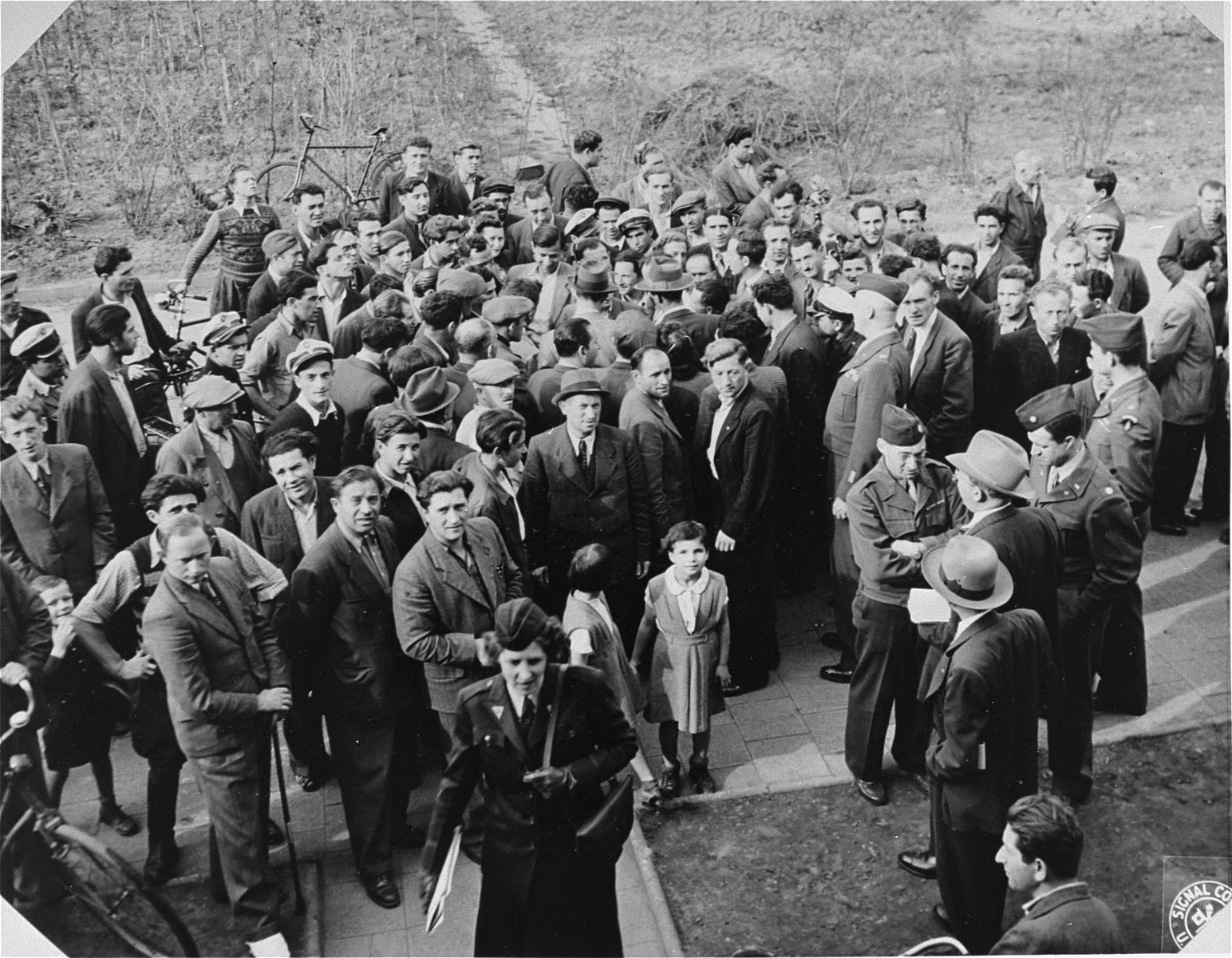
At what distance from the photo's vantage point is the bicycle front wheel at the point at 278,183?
8.66 m

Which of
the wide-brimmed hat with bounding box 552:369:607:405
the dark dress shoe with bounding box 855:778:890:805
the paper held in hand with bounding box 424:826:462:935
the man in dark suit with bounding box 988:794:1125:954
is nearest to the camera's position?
the man in dark suit with bounding box 988:794:1125:954

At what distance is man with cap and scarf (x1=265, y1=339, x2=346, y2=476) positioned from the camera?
568 centimetres

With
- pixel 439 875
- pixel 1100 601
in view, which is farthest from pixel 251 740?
pixel 1100 601

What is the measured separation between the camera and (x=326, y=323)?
23.1ft

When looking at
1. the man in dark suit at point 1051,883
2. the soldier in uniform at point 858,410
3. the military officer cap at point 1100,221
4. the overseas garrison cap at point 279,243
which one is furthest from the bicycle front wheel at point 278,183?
the man in dark suit at point 1051,883

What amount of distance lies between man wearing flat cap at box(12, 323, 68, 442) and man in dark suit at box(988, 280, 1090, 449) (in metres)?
5.01

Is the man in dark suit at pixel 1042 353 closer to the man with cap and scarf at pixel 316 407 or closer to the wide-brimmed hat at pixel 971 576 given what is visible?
the wide-brimmed hat at pixel 971 576

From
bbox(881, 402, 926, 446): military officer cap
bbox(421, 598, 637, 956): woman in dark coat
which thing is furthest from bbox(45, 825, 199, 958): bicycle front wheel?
bbox(881, 402, 926, 446): military officer cap

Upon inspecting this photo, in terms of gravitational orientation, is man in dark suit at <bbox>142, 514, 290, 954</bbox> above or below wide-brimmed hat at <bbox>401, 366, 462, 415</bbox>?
below

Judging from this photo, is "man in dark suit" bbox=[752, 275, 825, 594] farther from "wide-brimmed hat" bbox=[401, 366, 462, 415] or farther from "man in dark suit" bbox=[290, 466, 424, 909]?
"man in dark suit" bbox=[290, 466, 424, 909]

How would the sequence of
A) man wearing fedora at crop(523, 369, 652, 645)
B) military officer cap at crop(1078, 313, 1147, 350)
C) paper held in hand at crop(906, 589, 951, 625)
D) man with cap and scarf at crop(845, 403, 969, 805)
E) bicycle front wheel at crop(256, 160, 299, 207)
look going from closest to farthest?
1. paper held in hand at crop(906, 589, 951, 625)
2. man with cap and scarf at crop(845, 403, 969, 805)
3. man wearing fedora at crop(523, 369, 652, 645)
4. military officer cap at crop(1078, 313, 1147, 350)
5. bicycle front wheel at crop(256, 160, 299, 207)

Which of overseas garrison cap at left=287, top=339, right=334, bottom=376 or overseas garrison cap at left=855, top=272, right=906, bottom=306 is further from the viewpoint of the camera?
overseas garrison cap at left=855, top=272, right=906, bottom=306

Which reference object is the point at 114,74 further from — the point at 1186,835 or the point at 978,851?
the point at 1186,835

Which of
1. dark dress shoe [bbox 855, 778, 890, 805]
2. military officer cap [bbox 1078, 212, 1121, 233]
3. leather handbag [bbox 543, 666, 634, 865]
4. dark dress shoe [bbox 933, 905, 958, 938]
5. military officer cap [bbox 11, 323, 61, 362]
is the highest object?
military officer cap [bbox 11, 323, 61, 362]
